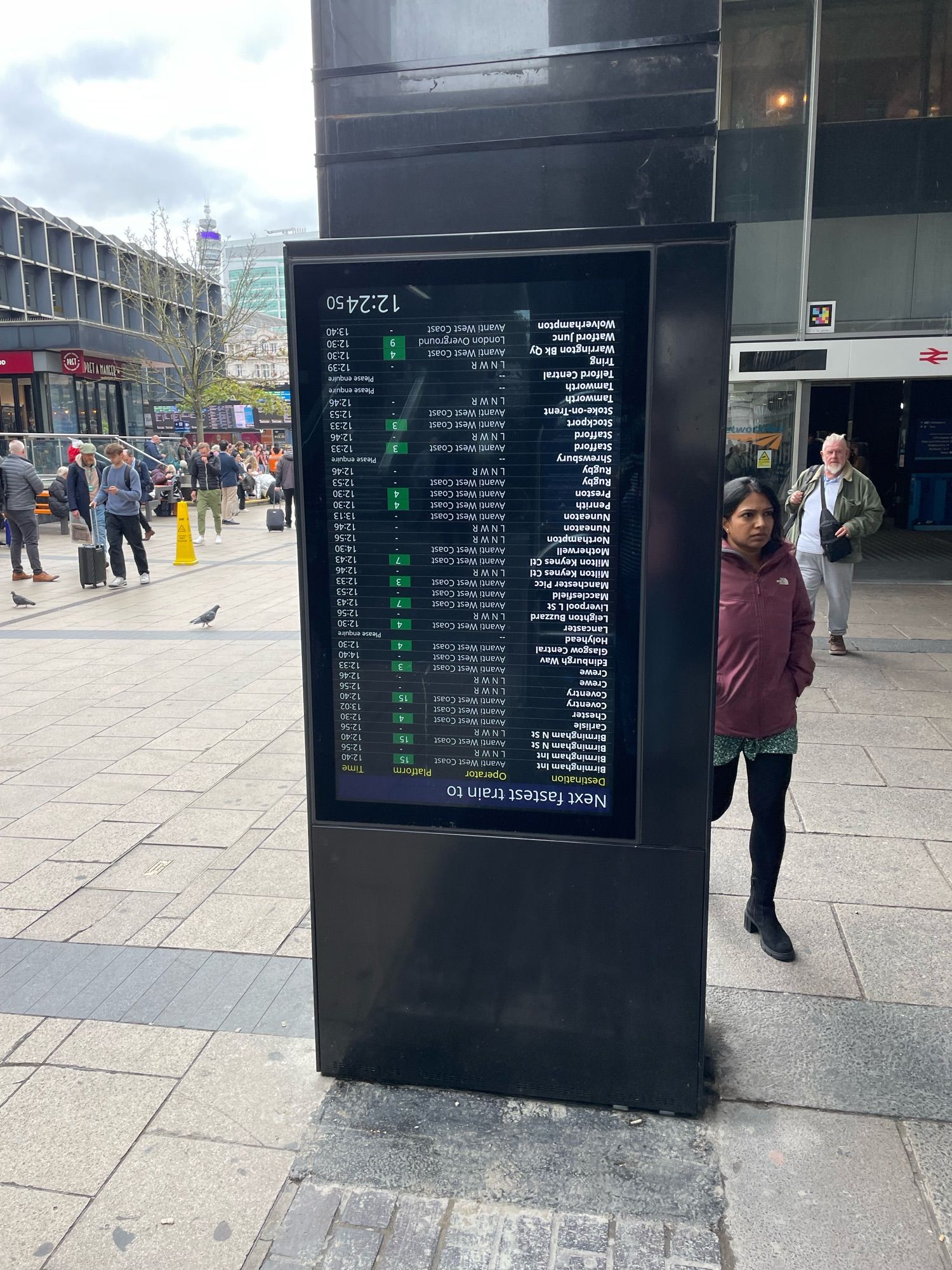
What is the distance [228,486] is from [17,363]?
10.0 metres

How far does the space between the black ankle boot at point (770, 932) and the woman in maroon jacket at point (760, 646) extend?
30 cm

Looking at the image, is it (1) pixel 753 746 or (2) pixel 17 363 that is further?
(2) pixel 17 363

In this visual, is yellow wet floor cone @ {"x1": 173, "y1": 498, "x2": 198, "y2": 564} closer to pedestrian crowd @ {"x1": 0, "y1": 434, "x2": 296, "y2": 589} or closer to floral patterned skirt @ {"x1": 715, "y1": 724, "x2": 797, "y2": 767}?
pedestrian crowd @ {"x1": 0, "y1": 434, "x2": 296, "y2": 589}

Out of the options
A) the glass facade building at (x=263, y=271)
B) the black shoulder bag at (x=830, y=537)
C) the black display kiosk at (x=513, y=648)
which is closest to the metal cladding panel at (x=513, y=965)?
the black display kiosk at (x=513, y=648)

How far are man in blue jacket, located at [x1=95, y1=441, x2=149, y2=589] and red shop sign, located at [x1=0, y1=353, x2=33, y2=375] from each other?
17505 millimetres

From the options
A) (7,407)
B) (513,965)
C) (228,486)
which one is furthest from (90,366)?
(513,965)

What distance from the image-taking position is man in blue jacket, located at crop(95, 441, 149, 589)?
12609 millimetres

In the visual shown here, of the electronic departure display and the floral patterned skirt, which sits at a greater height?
the electronic departure display

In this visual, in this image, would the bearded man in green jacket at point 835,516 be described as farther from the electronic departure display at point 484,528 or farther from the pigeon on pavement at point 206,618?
the pigeon on pavement at point 206,618

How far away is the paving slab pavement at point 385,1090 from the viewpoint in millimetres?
2482

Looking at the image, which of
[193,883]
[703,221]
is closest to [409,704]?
[703,221]

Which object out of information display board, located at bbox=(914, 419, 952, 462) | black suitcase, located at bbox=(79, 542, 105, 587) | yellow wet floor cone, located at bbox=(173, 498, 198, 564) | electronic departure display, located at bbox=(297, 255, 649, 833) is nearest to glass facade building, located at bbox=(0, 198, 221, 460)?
yellow wet floor cone, located at bbox=(173, 498, 198, 564)

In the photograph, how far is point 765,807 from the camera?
12.0 feet

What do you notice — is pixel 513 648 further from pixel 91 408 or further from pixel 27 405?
pixel 91 408
